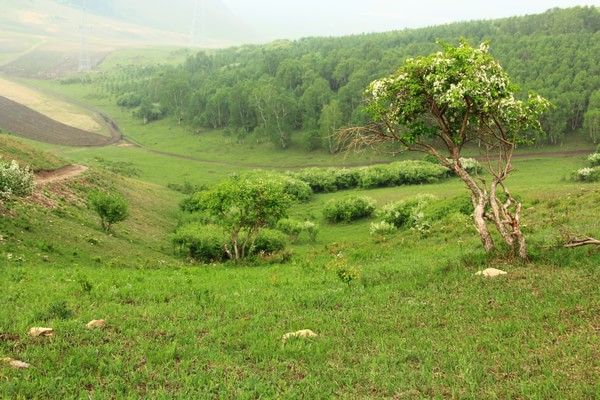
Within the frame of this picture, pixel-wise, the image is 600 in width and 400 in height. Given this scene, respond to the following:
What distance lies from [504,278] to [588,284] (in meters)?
2.92

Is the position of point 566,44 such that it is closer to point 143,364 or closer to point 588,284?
point 588,284

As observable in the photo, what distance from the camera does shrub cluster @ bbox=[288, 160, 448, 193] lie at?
94.8 metres

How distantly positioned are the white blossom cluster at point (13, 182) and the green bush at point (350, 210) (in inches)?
1524

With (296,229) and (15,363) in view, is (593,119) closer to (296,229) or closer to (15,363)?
(296,229)

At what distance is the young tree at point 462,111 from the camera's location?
21.7 m

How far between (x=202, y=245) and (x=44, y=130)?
412 feet

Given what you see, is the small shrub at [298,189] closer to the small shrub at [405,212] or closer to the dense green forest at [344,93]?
the dense green forest at [344,93]

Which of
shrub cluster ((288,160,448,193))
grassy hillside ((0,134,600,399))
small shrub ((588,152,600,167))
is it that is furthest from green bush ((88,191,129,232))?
small shrub ((588,152,600,167))

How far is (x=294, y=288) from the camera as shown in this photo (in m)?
23.1

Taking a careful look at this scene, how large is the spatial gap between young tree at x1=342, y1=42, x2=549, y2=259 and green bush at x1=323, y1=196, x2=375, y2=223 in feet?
142

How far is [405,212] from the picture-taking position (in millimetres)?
59406

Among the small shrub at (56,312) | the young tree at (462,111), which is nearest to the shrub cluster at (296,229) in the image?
the young tree at (462,111)

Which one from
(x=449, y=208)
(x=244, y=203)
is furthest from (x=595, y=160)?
(x=244, y=203)

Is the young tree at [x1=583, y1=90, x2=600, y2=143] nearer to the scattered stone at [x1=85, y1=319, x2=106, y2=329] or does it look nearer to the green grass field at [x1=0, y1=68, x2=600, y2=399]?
the green grass field at [x1=0, y1=68, x2=600, y2=399]
